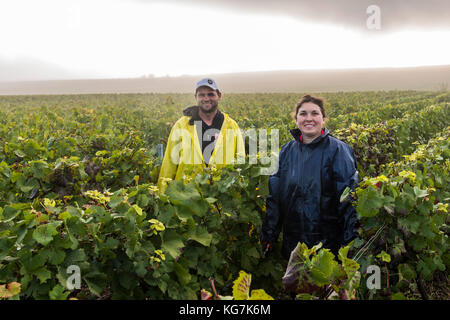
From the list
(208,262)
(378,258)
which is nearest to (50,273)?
(208,262)

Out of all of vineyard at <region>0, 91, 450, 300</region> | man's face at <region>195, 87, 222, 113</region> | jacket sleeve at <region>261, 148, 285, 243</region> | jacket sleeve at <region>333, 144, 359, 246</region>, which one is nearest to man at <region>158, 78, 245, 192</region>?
man's face at <region>195, 87, 222, 113</region>

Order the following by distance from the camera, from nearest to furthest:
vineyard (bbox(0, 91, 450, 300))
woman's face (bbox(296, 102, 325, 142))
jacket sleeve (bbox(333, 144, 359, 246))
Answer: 1. vineyard (bbox(0, 91, 450, 300))
2. jacket sleeve (bbox(333, 144, 359, 246))
3. woman's face (bbox(296, 102, 325, 142))

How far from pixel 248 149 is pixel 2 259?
4.61 metres

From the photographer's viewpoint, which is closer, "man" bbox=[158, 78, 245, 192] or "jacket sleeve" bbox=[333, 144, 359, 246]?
"jacket sleeve" bbox=[333, 144, 359, 246]

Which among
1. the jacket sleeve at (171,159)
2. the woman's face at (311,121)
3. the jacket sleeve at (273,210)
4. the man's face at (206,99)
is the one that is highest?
the man's face at (206,99)

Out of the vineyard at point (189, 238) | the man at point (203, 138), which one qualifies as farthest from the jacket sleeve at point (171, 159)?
the vineyard at point (189, 238)

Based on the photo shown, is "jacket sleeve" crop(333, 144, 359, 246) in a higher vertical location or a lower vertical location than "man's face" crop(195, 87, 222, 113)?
lower

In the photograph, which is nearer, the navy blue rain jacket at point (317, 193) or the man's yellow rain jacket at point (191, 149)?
the navy blue rain jacket at point (317, 193)

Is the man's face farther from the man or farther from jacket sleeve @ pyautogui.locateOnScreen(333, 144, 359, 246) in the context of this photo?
jacket sleeve @ pyautogui.locateOnScreen(333, 144, 359, 246)

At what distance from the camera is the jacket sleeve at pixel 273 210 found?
3.02 m

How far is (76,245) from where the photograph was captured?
194cm

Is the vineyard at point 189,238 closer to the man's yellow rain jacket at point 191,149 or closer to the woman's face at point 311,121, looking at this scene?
the woman's face at point 311,121

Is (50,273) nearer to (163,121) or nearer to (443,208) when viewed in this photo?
(443,208)

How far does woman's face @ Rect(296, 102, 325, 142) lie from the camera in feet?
9.46
